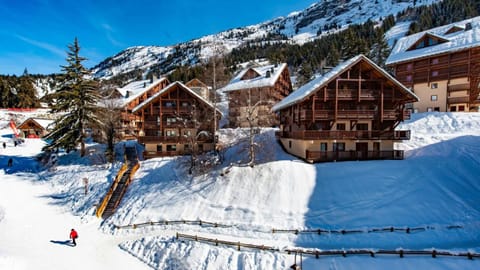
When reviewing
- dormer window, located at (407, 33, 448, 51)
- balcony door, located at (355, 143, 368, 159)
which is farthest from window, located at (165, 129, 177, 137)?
dormer window, located at (407, 33, 448, 51)

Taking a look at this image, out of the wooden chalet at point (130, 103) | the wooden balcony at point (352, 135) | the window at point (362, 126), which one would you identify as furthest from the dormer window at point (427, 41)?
the wooden chalet at point (130, 103)

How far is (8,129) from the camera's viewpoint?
58.8 metres

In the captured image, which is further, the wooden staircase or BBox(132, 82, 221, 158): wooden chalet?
BBox(132, 82, 221, 158): wooden chalet

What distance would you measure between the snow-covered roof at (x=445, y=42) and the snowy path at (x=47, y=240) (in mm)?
43495

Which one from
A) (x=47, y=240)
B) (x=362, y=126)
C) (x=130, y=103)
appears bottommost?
(x=47, y=240)

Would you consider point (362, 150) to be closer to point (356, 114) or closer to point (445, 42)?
point (356, 114)

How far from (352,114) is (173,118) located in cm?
2126

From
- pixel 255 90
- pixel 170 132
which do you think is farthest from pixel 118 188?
pixel 255 90


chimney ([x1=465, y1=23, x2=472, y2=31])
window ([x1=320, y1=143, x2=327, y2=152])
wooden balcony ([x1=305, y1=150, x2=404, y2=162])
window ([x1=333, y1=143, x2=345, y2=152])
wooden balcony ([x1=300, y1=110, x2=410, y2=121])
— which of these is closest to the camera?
wooden balcony ([x1=305, y1=150, x2=404, y2=162])

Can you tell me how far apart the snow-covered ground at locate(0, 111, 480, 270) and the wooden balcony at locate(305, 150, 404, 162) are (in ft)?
3.96

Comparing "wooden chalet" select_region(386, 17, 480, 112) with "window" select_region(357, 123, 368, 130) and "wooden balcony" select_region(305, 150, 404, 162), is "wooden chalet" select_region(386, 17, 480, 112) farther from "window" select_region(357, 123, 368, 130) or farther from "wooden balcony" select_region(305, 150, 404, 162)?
"wooden balcony" select_region(305, 150, 404, 162)

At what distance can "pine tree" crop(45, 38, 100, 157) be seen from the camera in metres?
32.5

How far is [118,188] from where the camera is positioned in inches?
998

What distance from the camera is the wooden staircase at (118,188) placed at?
893 inches
